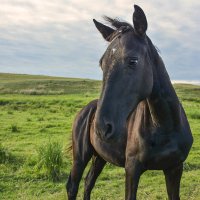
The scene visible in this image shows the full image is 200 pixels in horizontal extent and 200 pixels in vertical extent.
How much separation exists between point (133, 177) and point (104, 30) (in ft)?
5.35

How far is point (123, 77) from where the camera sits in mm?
3252

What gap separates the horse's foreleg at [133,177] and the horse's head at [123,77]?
3.64 ft

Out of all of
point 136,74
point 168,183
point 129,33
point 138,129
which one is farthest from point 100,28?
point 168,183

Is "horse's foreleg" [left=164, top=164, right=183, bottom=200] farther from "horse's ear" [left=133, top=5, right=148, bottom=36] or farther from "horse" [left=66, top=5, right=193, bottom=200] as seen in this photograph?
"horse's ear" [left=133, top=5, right=148, bottom=36]

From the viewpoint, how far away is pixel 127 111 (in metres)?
3.24

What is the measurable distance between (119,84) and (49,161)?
6617mm

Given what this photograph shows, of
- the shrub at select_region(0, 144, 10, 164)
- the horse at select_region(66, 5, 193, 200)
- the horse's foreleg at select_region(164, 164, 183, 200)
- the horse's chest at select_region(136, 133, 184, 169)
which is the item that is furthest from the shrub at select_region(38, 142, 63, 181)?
Result: the horse's chest at select_region(136, 133, 184, 169)

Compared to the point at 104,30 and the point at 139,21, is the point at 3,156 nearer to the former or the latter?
the point at 104,30

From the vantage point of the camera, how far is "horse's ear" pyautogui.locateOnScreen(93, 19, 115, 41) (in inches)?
157

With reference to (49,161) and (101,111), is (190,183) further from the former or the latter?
(101,111)

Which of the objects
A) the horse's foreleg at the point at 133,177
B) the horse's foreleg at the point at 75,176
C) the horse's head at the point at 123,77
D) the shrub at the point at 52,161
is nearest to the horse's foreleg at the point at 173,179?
the horse's foreleg at the point at 133,177

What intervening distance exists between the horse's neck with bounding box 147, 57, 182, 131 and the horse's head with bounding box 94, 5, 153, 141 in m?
0.37

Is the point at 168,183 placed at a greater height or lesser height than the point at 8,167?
greater

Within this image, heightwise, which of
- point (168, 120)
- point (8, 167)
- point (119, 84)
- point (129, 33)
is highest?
point (129, 33)
